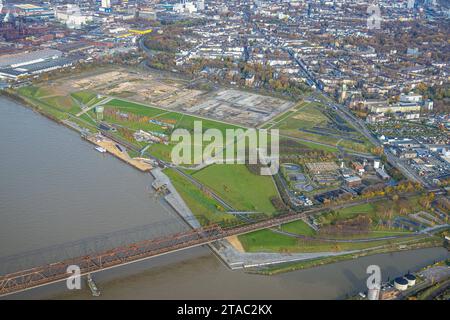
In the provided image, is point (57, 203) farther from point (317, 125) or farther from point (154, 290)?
point (317, 125)

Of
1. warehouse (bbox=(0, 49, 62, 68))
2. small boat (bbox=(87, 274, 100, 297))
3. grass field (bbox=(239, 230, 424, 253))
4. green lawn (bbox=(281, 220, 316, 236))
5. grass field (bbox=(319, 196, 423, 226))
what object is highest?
warehouse (bbox=(0, 49, 62, 68))

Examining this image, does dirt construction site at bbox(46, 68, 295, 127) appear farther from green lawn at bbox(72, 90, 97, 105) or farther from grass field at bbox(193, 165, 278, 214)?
grass field at bbox(193, 165, 278, 214)

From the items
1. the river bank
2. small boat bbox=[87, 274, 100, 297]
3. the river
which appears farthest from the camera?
the river bank

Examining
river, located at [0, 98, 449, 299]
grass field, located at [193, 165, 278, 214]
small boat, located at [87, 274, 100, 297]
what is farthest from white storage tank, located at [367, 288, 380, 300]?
small boat, located at [87, 274, 100, 297]

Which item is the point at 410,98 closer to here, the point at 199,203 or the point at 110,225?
the point at 199,203

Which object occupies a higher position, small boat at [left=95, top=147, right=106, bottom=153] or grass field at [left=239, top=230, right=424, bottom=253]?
small boat at [left=95, top=147, right=106, bottom=153]
